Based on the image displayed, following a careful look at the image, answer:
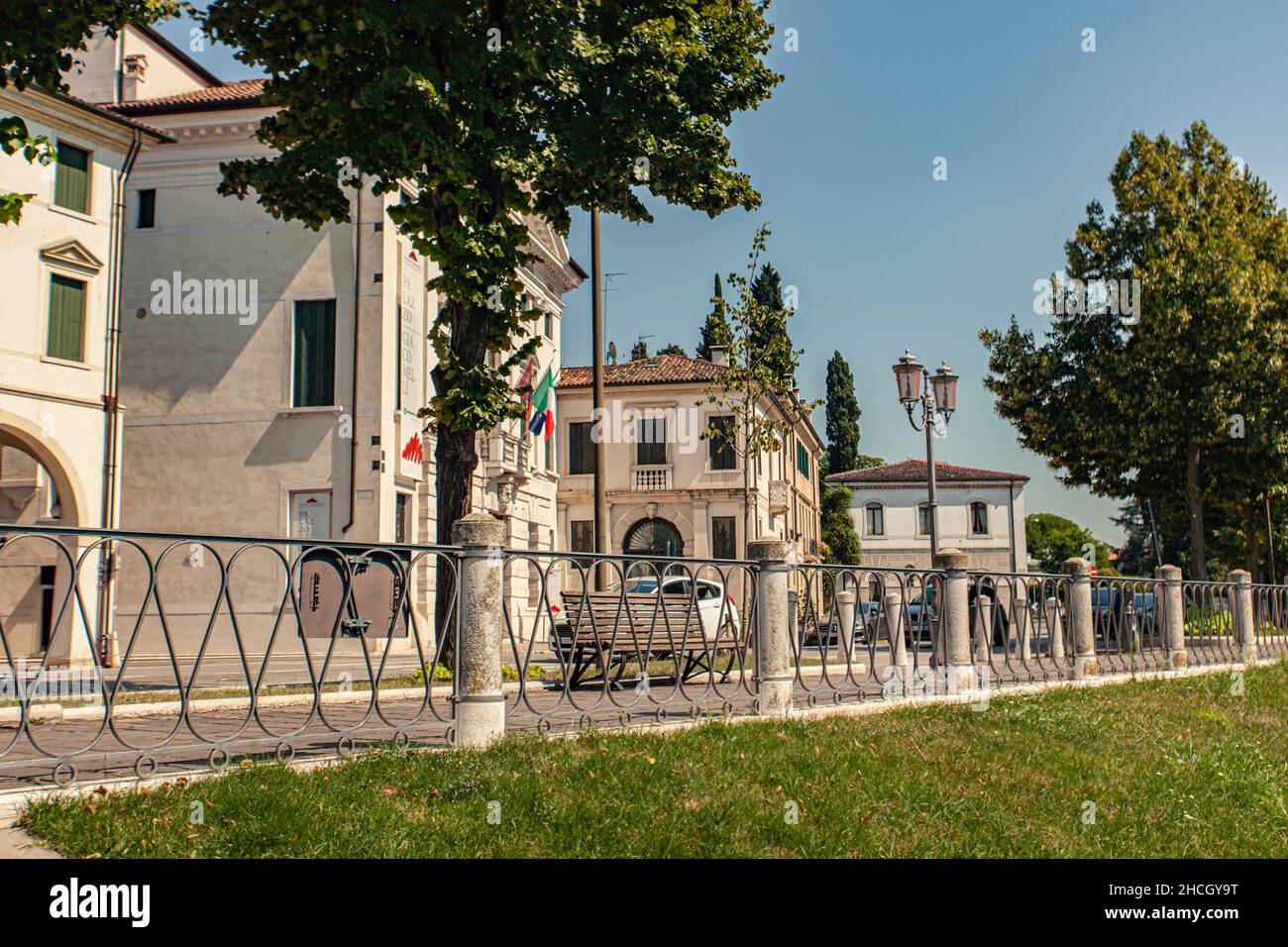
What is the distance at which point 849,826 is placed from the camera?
604cm

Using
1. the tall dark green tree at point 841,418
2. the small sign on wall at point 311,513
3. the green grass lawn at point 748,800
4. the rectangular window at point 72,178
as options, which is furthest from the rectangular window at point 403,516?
the tall dark green tree at point 841,418

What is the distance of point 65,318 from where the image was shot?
2002 cm

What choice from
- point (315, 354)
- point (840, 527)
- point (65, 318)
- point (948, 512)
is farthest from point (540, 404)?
point (948, 512)

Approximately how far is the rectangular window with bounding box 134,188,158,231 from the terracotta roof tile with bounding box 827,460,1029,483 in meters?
55.9

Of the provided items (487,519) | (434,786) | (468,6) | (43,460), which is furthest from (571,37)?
(43,460)

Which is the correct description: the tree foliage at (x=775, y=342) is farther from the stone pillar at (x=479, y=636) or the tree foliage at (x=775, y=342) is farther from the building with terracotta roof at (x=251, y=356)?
the stone pillar at (x=479, y=636)

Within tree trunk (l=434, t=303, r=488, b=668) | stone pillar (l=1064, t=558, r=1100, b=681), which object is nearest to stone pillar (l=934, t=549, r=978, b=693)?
stone pillar (l=1064, t=558, r=1100, b=681)

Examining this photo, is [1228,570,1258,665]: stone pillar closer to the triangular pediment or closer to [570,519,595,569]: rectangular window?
the triangular pediment

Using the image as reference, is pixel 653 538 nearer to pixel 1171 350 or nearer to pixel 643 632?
pixel 1171 350

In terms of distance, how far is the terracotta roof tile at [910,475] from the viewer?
2874 inches

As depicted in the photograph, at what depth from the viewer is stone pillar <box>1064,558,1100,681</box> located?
12672 millimetres

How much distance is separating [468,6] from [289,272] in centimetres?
1194

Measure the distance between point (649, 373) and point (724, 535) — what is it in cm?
732
